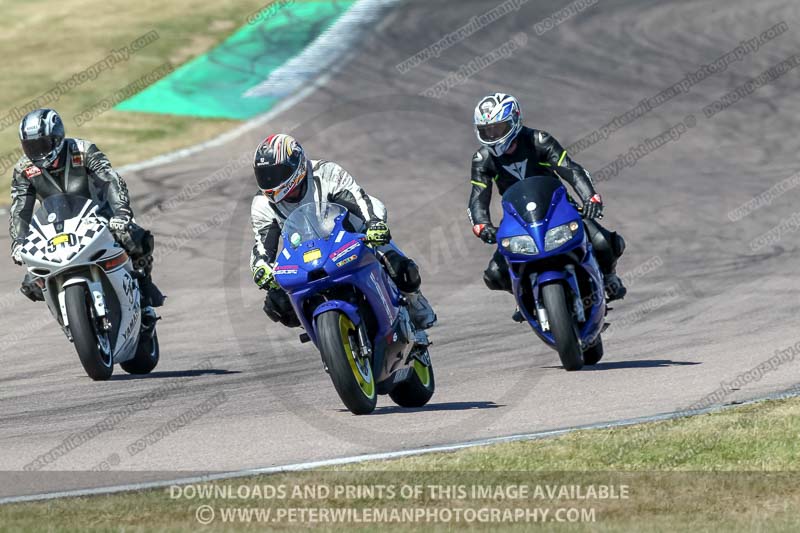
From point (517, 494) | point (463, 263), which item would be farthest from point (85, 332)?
point (463, 263)

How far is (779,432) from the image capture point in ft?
25.7

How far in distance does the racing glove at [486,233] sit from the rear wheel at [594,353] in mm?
1165

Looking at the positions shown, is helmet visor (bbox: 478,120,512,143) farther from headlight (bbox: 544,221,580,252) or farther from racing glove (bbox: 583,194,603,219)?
headlight (bbox: 544,221,580,252)

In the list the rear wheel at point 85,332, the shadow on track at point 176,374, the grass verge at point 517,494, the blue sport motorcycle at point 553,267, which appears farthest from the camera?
the shadow on track at point 176,374

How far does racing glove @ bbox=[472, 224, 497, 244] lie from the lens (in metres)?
11.1

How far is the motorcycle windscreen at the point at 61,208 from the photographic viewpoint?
11.3 metres

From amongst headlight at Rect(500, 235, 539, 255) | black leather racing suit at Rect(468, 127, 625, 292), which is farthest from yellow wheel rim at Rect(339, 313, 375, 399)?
black leather racing suit at Rect(468, 127, 625, 292)

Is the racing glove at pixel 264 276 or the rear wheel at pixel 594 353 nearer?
the racing glove at pixel 264 276

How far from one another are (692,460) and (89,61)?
75.1 ft

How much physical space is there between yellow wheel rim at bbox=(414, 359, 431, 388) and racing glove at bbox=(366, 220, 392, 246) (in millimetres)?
1169

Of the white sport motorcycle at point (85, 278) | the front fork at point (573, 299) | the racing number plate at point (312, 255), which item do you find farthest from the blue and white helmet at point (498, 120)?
the white sport motorcycle at point (85, 278)

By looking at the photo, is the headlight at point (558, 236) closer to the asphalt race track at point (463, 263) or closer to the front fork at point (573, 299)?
the front fork at point (573, 299)

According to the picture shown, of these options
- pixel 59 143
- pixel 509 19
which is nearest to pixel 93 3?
pixel 509 19

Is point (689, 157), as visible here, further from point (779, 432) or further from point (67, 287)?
point (779, 432)
